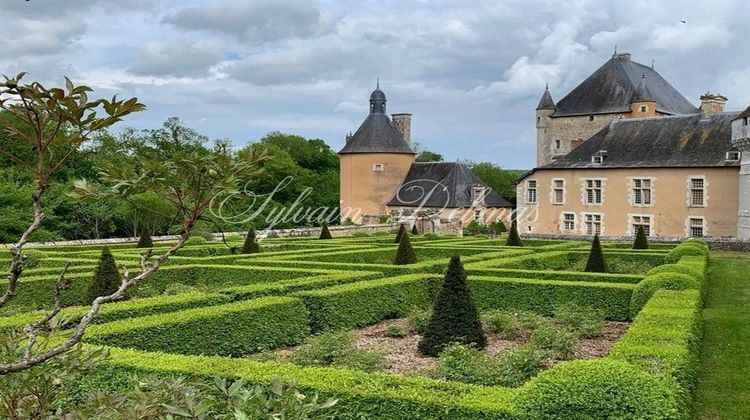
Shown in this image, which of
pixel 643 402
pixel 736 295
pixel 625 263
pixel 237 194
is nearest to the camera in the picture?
pixel 237 194

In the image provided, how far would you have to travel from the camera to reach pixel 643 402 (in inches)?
210

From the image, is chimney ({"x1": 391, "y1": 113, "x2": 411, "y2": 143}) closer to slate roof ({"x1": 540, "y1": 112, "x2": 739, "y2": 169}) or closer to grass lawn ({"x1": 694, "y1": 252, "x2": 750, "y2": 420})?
slate roof ({"x1": 540, "y1": 112, "x2": 739, "y2": 169})

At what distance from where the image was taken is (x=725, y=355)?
936cm

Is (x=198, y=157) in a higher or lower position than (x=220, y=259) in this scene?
higher

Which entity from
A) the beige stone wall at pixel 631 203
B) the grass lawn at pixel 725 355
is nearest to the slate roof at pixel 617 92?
the beige stone wall at pixel 631 203

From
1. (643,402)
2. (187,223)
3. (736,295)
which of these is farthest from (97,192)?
(736,295)

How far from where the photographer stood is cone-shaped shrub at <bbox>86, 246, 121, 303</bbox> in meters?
13.0

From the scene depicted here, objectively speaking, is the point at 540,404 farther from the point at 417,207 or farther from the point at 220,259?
the point at 417,207

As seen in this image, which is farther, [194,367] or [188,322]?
[188,322]

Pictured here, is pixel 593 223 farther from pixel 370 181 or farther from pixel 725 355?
pixel 725 355

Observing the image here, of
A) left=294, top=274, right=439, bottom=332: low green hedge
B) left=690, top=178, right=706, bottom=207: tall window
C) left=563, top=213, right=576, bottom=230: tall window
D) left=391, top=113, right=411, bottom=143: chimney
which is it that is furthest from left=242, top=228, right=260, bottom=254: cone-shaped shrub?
left=391, top=113, right=411, bottom=143: chimney

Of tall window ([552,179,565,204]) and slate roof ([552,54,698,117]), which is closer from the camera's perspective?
tall window ([552,179,565,204])

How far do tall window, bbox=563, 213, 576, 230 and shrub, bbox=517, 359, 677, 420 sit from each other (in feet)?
110

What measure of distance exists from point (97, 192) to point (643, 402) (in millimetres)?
4239
